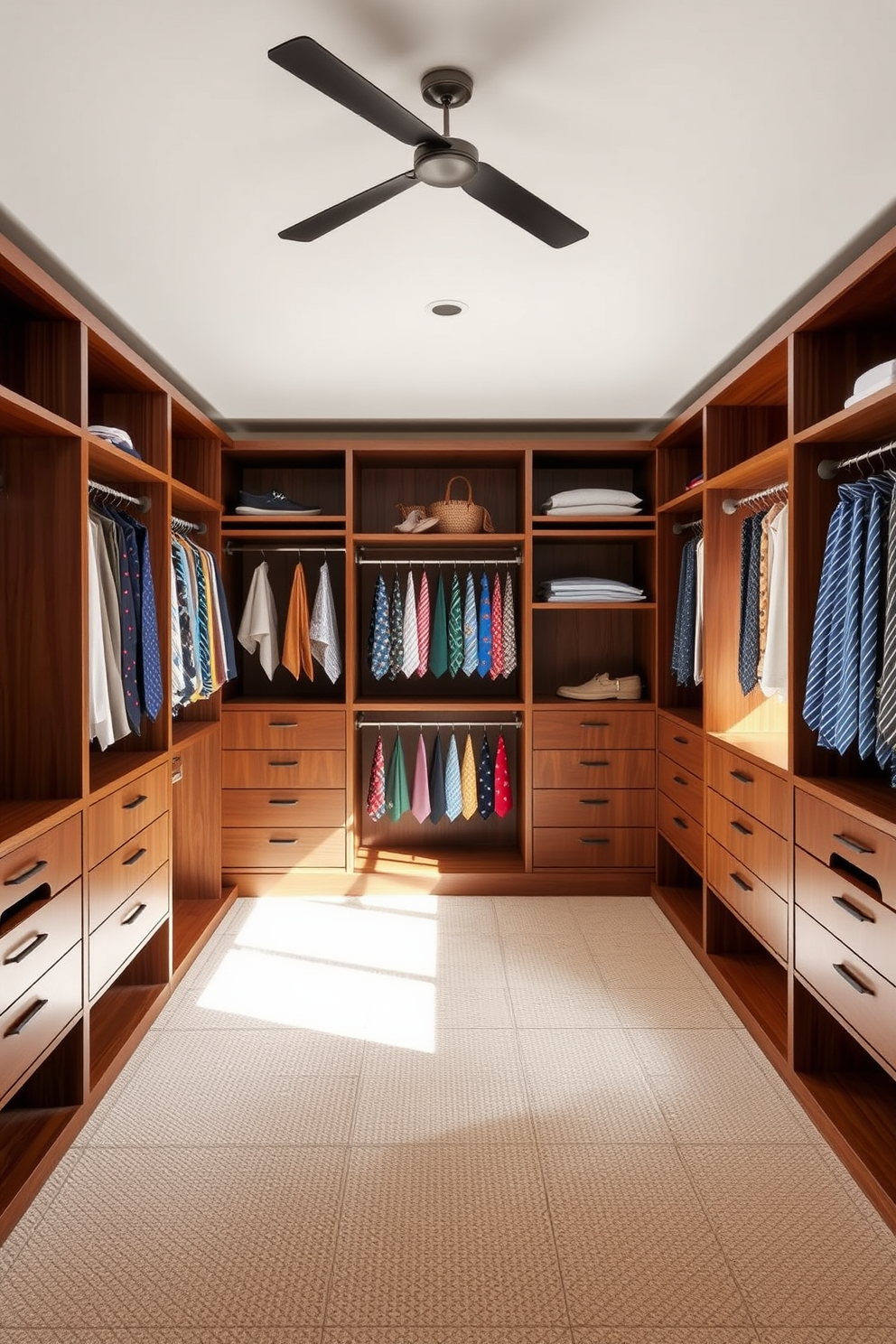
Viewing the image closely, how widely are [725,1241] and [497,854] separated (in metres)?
2.53

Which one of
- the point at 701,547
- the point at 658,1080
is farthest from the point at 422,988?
the point at 701,547

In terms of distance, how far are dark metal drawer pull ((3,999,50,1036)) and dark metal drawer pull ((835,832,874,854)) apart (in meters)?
1.96

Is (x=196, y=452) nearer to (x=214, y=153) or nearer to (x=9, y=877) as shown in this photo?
(x=214, y=153)

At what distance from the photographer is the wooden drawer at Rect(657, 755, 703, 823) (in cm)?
323

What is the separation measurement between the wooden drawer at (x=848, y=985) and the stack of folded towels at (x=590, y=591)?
2.00m

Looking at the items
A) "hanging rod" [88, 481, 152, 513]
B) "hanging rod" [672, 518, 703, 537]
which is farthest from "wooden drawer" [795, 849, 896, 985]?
"hanging rod" [88, 481, 152, 513]

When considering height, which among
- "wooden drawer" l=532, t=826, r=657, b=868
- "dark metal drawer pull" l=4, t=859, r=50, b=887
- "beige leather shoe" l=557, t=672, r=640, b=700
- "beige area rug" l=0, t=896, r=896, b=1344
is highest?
"beige leather shoe" l=557, t=672, r=640, b=700

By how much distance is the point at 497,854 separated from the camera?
418 cm

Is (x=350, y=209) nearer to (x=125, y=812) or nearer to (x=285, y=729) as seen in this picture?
(x=125, y=812)

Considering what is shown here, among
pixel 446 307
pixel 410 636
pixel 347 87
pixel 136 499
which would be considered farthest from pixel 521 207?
pixel 410 636

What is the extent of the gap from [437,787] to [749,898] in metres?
1.79

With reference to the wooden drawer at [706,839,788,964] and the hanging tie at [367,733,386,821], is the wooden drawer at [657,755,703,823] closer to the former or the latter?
the wooden drawer at [706,839,788,964]

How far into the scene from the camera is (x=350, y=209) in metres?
1.68

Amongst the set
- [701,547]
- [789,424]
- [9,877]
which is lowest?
[9,877]
